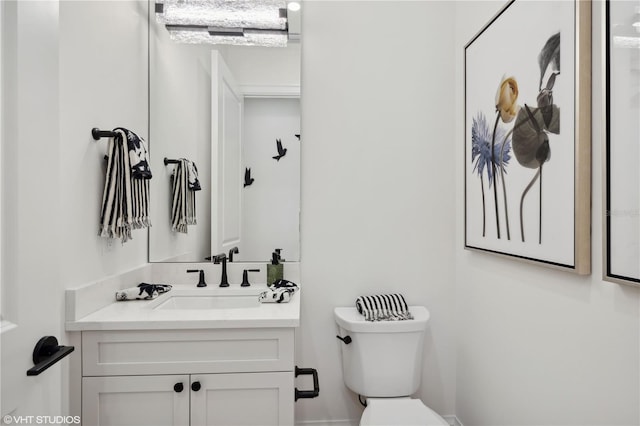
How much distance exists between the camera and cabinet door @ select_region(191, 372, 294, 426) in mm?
1316

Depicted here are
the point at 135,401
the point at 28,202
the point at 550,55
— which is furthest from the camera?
the point at 135,401

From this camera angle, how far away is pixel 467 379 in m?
1.81

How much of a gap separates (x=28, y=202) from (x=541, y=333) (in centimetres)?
145

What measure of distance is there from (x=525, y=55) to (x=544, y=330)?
3.01 ft

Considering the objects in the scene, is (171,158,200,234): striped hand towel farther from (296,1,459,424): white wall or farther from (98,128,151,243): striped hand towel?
(296,1,459,424): white wall

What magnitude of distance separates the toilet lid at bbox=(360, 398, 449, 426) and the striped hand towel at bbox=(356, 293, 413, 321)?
1.09ft

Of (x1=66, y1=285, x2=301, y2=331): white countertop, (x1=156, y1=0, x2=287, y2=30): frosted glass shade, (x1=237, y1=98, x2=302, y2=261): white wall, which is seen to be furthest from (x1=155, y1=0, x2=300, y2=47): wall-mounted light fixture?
(x1=66, y1=285, x2=301, y2=331): white countertop

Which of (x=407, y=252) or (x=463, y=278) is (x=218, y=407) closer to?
(x=407, y=252)

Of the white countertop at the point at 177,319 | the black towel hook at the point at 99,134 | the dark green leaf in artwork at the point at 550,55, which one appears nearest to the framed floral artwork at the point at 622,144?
the dark green leaf in artwork at the point at 550,55

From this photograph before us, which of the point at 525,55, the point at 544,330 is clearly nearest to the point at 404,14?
the point at 525,55

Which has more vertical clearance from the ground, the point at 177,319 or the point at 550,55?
the point at 550,55

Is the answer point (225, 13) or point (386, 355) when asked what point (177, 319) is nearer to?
point (386, 355)

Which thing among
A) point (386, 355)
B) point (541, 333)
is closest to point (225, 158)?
point (386, 355)

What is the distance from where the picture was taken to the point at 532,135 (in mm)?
1252
